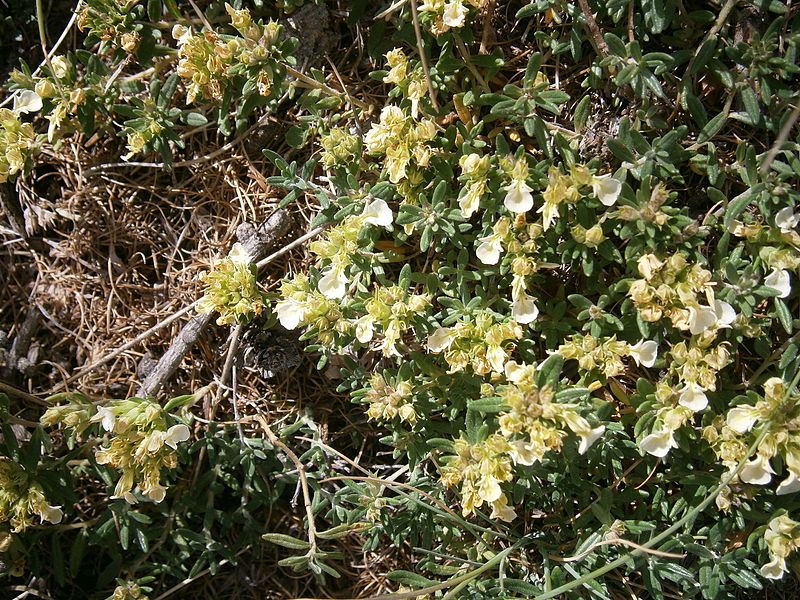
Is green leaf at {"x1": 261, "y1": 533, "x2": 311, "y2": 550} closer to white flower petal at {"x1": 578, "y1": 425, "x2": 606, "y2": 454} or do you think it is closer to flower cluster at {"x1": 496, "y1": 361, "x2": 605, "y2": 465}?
flower cluster at {"x1": 496, "y1": 361, "x2": 605, "y2": 465}

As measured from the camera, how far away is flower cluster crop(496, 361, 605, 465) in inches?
91.6

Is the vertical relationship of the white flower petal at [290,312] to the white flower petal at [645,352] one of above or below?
above

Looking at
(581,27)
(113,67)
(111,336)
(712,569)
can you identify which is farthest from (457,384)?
(113,67)

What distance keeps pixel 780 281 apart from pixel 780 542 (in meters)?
0.89

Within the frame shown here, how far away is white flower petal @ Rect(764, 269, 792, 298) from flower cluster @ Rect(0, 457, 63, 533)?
2781 mm

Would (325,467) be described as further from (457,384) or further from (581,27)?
(581,27)

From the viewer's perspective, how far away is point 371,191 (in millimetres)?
2789

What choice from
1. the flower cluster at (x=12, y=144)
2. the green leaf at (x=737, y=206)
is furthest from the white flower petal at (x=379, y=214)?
the flower cluster at (x=12, y=144)

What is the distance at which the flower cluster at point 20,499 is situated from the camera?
2.84 meters

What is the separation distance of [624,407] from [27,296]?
2.73 metres

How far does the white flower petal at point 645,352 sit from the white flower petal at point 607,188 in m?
0.50

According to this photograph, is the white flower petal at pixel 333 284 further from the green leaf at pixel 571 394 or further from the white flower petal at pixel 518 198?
the green leaf at pixel 571 394

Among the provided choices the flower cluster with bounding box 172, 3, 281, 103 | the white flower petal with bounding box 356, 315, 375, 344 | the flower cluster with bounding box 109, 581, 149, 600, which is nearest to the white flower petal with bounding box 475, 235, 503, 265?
the white flower petal with bounding box 356, 315, 375, 344

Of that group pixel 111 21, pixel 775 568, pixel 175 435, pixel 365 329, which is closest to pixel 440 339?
pixel 365 329
